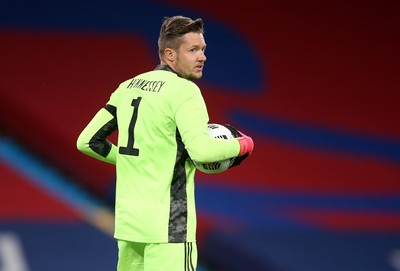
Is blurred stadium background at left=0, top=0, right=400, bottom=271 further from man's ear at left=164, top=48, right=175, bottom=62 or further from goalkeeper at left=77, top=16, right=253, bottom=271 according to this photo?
man's ear at left=164, top=48, right=175, bottom=62

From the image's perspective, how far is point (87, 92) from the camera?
19.7ft

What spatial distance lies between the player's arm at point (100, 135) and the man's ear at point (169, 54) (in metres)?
0.30

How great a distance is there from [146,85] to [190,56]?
192 millimetres

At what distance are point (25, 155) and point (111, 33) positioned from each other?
3.22 ft

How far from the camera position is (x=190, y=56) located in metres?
3.35

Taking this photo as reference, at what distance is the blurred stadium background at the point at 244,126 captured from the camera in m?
5.84

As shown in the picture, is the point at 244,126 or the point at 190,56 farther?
the point at 244,126

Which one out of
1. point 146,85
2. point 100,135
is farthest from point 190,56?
point 100,135

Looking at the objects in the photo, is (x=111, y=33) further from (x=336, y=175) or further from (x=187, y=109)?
(x=187, y=109)

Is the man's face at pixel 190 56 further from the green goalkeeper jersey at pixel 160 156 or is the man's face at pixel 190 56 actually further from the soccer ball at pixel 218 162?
the soccer ball at pixel 218 162

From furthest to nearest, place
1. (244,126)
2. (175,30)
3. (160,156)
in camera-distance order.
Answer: (244,126) → (175,30) → (160,156)

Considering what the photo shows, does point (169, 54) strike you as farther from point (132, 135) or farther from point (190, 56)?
point (132, 135)

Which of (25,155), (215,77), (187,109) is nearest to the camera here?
(187,109)

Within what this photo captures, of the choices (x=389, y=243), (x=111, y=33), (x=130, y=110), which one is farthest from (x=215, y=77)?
(x=130, y=110)
